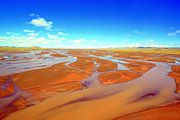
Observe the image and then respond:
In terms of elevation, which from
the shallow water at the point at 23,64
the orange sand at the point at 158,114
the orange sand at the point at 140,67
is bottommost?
the shallow water at the point at 23,64

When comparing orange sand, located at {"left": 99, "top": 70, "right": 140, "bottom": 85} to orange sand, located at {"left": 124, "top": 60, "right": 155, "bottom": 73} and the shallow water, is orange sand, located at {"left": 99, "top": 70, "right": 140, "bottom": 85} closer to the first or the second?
orange sand, located at {"left": 124, "top": 60, "right": 155, "bottom": 73}

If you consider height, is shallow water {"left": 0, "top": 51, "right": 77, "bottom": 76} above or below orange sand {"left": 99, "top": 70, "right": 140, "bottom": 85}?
below

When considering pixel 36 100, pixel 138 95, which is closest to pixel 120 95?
pixel 138 95

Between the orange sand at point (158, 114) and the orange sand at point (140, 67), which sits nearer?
the orange sand at point (158, 114)

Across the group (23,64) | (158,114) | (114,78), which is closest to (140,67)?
(114,78)

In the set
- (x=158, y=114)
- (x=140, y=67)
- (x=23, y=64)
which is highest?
(x=158, y=114)

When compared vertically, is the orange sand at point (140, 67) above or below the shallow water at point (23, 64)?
above

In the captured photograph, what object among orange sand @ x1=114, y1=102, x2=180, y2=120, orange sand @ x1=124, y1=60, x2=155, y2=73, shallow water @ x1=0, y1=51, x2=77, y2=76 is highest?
orange sand @ x1=114, y1=102, x2=180, y2=120

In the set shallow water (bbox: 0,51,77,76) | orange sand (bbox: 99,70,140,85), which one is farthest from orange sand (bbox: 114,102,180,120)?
shallow water (bbox: 0,51,77,76)

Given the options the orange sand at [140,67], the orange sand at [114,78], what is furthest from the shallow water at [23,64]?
the orange sand at [140,67]

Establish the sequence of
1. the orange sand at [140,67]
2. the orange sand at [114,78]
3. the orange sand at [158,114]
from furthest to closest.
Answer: the orange sand at [140,67]
the orange sand at [114,78]
the orange sand at [158,114]

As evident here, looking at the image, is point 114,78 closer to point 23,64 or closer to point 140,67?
point 140,67

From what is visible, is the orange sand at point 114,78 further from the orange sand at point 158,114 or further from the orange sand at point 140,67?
the orange sand at point 158,114

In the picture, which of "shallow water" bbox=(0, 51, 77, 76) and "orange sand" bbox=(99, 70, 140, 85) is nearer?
"orange sand" bbox=(99, 70, 140, 85)
